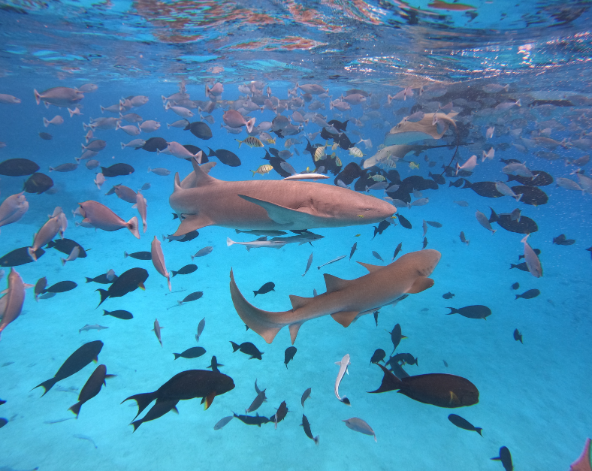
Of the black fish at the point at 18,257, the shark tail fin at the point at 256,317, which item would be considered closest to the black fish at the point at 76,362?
the black fish at the point at 18,257

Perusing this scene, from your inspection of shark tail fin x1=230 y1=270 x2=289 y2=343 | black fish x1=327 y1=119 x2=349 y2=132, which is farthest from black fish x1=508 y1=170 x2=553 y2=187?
shark tail fin x1=230 y1=270 x2=289 y2=343

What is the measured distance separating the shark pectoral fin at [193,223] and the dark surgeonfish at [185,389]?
185 cm

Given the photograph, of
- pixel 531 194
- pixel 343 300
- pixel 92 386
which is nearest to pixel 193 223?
pixel 343 300

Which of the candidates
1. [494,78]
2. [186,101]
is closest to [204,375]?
[186,101]

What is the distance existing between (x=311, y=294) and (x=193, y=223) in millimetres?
6830

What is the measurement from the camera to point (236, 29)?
13.2 metres

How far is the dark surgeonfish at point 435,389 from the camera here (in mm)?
2924

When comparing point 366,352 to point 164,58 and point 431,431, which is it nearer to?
point 431,431

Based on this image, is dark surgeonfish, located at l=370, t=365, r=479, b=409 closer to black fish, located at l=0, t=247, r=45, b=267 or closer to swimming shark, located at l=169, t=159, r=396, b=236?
swimming shark, located at l=169, t=159, r=396, b=236

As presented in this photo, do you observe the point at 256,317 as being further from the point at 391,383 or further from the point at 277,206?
the point at 391,383

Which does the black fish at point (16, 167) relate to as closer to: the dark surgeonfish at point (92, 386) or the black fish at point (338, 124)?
the dark surgeonfish at point (92, 386)

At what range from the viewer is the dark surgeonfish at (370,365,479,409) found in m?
2.92

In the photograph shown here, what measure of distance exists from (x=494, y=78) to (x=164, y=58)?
24387 mm

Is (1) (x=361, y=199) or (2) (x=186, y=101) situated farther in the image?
(2) (x=186, y=101)
